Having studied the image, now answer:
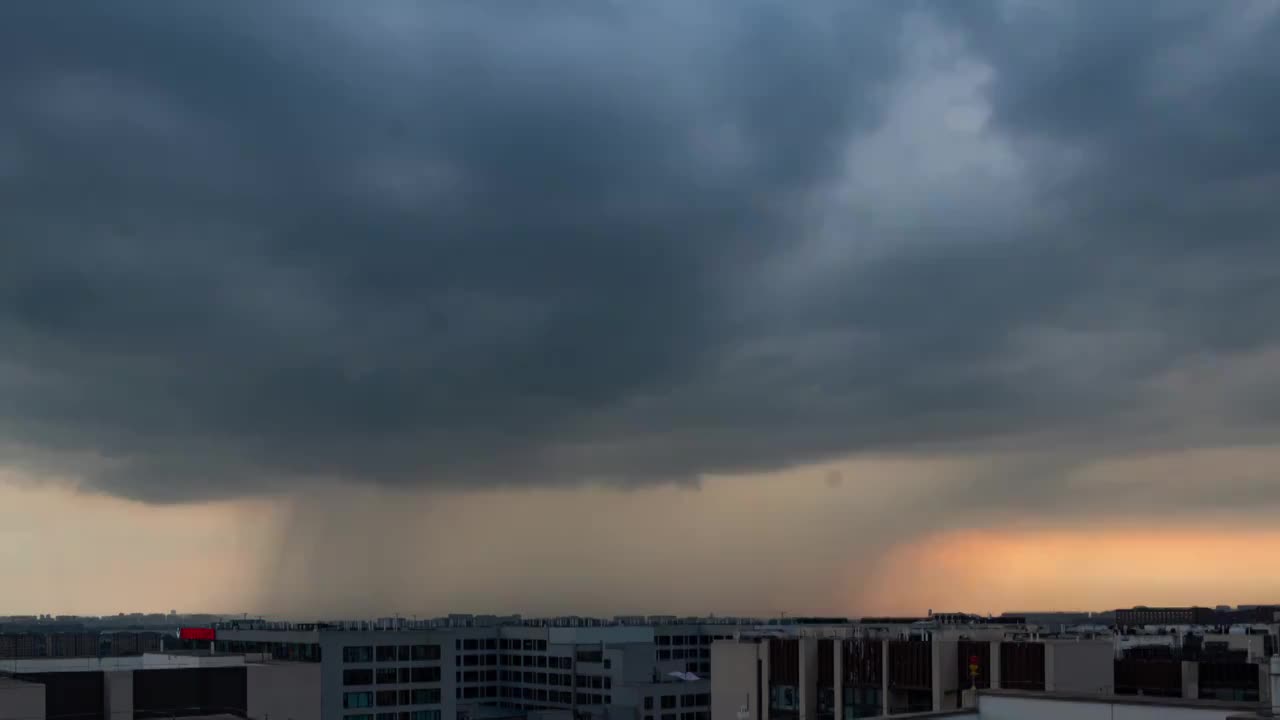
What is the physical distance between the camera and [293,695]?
114m

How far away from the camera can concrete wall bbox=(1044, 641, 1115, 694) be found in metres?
102

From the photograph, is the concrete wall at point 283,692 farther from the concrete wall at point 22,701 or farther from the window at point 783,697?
the window at point 783,697

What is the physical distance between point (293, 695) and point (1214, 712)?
9457 centimetres

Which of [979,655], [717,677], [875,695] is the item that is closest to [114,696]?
[717,677]

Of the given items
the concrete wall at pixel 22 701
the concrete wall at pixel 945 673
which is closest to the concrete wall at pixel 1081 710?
the concrete wall at pixel 945 673

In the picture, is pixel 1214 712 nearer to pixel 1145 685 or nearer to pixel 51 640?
pixel 1145 685

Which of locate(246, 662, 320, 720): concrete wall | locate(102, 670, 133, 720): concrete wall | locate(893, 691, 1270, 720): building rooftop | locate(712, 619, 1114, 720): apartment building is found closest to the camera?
locate(893, 691, 1270, 720): building rooftop

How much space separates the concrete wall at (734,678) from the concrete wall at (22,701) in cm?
5987

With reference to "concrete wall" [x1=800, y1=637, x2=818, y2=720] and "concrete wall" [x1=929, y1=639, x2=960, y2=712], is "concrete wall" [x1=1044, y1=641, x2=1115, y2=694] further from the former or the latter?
"concrete wall" [x1=800, y1=637, x2=818, y2=720]

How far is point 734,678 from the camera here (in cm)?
11938

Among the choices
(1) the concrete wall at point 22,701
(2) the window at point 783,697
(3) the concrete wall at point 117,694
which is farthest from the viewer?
(2) the window at point 783,697

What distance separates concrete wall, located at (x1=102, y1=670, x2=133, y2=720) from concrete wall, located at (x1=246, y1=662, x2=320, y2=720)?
1179 centimetres

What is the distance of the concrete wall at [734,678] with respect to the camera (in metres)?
117

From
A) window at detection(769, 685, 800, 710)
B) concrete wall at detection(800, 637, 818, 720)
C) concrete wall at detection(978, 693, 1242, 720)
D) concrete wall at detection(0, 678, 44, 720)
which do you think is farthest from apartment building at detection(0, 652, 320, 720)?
concrete wall at detection(978, 693, 1242, 720)
